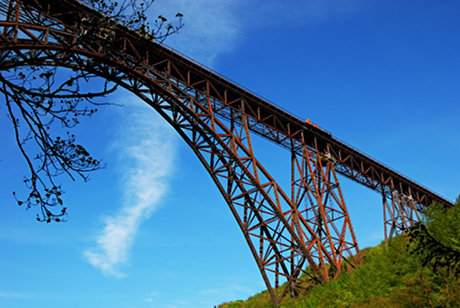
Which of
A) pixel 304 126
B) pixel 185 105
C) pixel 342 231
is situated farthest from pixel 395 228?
pixel 185 105

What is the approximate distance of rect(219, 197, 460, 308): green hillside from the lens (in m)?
14.9

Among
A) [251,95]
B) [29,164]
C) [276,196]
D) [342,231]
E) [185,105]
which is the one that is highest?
[251,95]

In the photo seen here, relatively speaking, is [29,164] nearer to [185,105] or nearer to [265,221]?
[185,105]

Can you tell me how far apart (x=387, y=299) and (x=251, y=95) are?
11.3 metres

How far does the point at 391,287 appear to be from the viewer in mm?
17859

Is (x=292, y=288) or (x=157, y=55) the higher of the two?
(x=157, y=55)

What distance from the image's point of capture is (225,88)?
70.1 ft

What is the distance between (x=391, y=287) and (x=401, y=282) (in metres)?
0.45

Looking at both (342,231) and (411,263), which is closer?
(411,263)

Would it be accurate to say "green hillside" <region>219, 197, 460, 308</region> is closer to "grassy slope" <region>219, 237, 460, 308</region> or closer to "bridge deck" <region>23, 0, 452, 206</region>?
"grassy slope" <region>219, 237, 460, 308</region>

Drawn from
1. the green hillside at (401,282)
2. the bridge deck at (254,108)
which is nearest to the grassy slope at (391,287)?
the green hillside at (401,282)

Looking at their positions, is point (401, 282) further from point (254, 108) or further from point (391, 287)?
point (254, 108)

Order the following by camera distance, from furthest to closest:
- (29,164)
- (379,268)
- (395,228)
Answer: (395,228)
(379,268)
(29,164)

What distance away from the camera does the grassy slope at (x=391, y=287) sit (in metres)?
14.8
